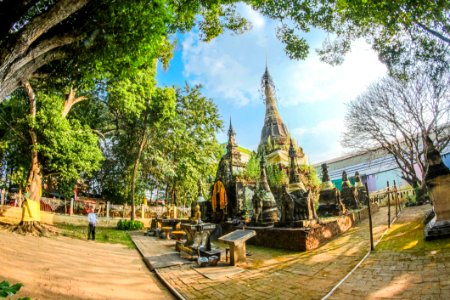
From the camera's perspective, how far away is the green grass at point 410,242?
6133mm

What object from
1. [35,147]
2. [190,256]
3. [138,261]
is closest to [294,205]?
[190,256]

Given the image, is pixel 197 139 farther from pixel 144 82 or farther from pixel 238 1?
pixel 238 1

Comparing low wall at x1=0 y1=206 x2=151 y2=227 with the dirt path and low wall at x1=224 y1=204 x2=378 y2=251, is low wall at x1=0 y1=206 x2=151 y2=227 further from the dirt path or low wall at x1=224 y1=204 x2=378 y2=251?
low wall at x1=224 y1=204 x2=378 y2=251

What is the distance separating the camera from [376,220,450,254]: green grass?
20.1 feet

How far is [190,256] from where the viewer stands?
7.61m

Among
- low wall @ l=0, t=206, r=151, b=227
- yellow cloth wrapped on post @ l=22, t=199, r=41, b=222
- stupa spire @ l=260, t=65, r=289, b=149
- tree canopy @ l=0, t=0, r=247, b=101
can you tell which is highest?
stupa spire @ l=260, t=65, r=289, b=149

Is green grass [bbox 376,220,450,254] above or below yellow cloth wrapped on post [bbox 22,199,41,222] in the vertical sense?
below

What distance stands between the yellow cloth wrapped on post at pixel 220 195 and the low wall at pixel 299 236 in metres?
5.71

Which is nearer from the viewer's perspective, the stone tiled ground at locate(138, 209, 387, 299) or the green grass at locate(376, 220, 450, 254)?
the stone tiled ground at locate(138, 209, 387, 299)

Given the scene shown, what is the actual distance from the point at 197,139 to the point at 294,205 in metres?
15.6

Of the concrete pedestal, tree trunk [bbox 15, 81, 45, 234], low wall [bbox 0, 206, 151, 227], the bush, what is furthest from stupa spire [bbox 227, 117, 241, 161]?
the concrete pedestal

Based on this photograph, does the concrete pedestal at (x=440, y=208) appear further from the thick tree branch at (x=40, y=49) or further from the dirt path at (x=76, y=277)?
the thick tree branch at (x=40, y=49)

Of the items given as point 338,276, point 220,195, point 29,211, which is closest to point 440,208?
point 338,276

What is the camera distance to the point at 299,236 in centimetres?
851
